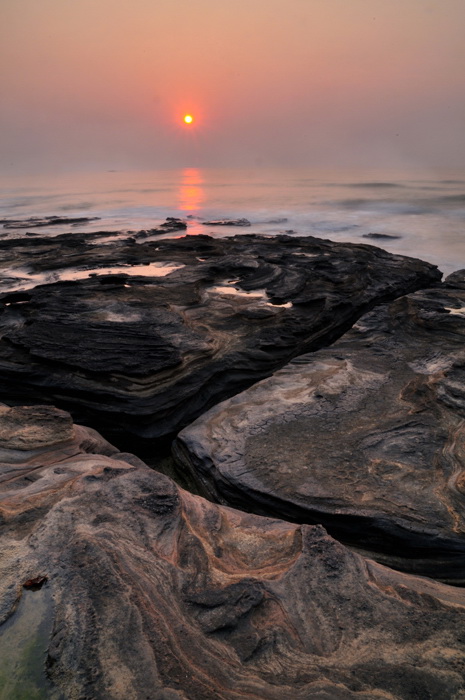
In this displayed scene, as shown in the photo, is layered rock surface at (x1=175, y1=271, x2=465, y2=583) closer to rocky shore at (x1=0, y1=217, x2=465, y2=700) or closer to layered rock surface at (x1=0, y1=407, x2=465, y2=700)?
rocky shore at (x1=0, y1=217, x2=465, y2=700)

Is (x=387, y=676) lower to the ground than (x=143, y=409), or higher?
higher

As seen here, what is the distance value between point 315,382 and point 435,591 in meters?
2.91

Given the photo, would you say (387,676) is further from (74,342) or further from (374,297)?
(374,297)

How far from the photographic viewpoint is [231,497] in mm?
4238

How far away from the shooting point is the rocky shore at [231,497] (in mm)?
2430

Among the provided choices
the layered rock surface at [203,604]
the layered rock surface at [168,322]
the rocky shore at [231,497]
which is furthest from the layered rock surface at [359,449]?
the layered rock surface at [168,322]

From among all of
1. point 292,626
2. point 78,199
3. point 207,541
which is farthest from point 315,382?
point 78,199

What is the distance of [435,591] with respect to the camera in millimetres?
3018

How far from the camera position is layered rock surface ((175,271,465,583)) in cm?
366

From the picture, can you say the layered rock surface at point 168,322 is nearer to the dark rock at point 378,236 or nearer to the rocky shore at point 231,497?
the rocky shore at point 231,497

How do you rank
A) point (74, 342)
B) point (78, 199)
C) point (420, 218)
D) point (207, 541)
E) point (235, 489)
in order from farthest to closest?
point (78, 199) < point (420, 218) < point (74, 342) < point (235, 489) < point (207, 541)

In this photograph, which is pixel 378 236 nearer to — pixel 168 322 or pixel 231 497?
pixel 168 322

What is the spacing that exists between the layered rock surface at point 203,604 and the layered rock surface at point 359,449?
1.41 feet

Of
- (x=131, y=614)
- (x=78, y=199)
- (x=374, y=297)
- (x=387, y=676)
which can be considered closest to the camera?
(x=387, y=676)
